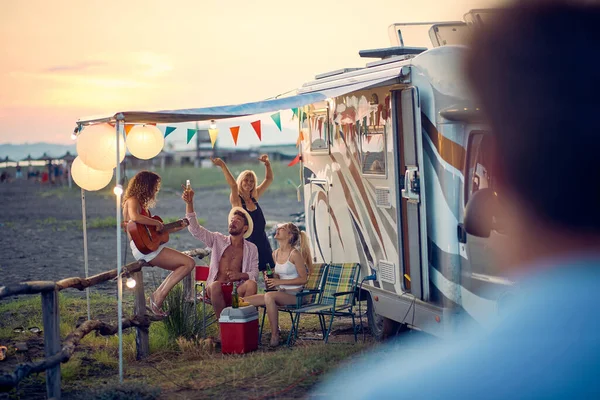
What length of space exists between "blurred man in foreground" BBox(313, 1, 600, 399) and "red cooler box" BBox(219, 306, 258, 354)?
4.59 m

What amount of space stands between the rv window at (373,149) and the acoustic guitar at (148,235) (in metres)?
1.86

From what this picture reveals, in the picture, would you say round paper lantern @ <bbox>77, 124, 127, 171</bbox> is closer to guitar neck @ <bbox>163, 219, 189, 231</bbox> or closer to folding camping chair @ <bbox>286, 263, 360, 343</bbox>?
guitar neck @ <bbox>163, 219, 189, 231</bbox>

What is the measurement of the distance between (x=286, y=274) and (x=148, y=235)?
1437 millimetres

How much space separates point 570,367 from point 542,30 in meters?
1.17

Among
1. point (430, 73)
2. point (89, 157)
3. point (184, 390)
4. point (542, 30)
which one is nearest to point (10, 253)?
point (89, 157)

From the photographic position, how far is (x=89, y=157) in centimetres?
701

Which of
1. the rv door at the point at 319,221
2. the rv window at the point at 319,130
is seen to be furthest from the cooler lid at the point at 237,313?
the rv window at the point at 319,130

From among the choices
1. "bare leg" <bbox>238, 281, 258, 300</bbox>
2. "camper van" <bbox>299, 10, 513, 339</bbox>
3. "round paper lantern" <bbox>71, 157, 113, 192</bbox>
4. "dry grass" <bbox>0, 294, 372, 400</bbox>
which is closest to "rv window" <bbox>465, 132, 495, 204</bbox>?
"camper van" <bbox>299, 10, 513, 339</bbox>

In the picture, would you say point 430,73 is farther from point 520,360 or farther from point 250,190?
point 520,360

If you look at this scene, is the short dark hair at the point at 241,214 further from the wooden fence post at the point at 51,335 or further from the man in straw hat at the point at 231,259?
the wooden fence post at the point at 51,335

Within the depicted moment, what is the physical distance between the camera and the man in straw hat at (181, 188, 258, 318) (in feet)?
25.9

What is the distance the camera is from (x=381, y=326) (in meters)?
7.79

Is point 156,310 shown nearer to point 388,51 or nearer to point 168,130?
point 168,130

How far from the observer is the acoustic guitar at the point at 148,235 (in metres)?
7.46
